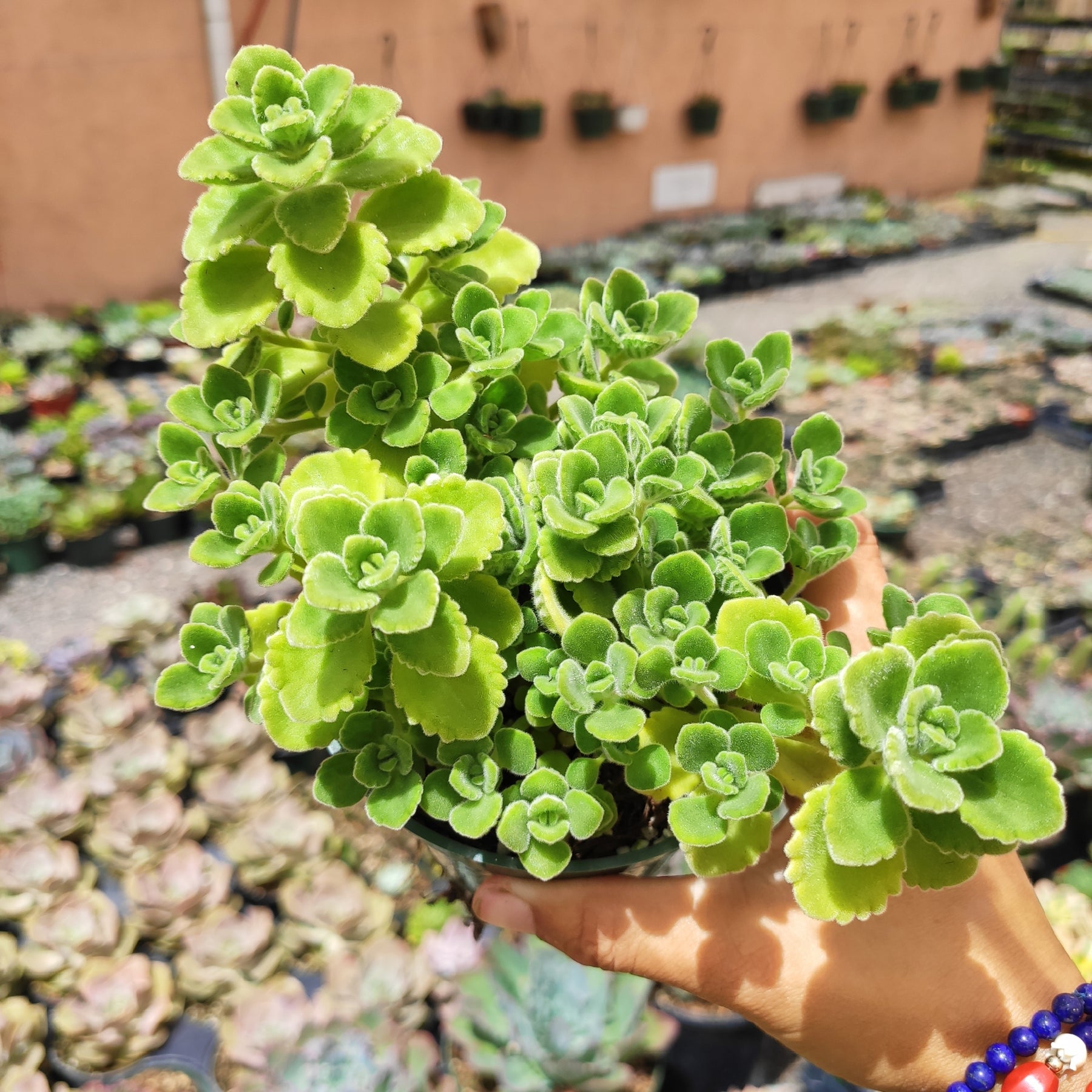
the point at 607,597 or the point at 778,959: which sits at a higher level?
the point at 607,597

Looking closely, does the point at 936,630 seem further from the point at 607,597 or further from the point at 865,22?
the point at 865,22

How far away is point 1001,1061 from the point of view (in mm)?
812

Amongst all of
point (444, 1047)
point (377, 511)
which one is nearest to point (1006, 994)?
point (377, 511)

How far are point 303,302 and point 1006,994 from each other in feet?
2.89

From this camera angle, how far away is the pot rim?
823mm

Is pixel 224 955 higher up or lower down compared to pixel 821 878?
lower down

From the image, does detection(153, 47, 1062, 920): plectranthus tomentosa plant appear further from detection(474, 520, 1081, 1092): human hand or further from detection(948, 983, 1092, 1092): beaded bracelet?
detection(948, 983, 1092, 1092): beaded bracelet

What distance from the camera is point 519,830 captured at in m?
0.71

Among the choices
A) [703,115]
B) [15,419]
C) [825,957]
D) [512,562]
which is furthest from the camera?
[703,115]

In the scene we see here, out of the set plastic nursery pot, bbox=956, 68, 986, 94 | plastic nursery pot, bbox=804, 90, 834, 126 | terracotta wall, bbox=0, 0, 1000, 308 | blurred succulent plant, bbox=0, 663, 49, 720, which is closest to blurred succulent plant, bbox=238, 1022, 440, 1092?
blurred succulent plant, bbox=0, 663, 49, 720

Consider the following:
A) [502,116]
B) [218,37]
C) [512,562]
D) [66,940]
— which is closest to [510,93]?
[502,116]

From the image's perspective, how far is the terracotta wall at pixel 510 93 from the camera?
4418 millimetres

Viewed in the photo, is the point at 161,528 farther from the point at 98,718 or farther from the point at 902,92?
the point at 902,92

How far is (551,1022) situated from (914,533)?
2.58 meters
